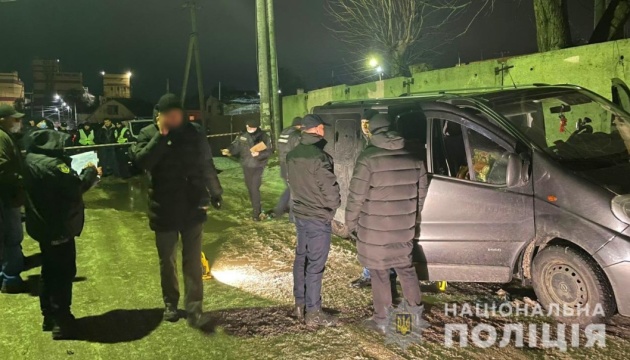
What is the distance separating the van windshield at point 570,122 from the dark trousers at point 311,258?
2.08m

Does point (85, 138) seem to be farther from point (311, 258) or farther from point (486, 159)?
point (486, 159)

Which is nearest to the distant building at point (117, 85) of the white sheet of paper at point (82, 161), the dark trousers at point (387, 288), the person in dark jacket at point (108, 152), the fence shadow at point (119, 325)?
the person in dark jacket at point (108, 152)

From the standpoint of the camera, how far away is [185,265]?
14.3 feet

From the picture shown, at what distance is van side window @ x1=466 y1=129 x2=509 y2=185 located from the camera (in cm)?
433

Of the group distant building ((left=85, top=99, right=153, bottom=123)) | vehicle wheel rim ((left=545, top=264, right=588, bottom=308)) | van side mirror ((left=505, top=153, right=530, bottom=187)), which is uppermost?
distant building ((left=85, top=99, right=153, bottom=123))

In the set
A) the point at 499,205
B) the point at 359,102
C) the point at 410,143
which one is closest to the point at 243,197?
Result: the point at 359,102

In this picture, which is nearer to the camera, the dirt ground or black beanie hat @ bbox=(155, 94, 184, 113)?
the dirt ground

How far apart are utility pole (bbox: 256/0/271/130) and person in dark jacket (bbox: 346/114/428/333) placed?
9.17 m

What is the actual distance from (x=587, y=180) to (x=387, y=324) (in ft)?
6.69

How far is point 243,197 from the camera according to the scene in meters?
10.9

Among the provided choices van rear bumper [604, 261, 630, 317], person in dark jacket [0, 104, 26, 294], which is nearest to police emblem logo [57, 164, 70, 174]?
person in dark jacket [0, 104, 26, 294]

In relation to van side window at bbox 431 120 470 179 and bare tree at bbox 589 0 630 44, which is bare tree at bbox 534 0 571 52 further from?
van side window at bbox 431 120 470 179

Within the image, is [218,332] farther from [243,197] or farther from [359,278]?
[243,197]

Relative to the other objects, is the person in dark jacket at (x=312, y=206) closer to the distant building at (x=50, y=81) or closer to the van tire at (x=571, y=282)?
the van tire at (x=571, y=282)
